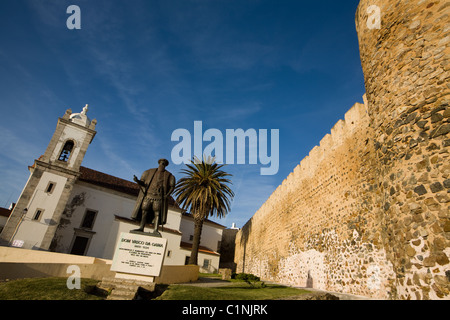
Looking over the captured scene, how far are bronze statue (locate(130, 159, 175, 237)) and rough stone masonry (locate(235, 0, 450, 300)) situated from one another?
5147 mm

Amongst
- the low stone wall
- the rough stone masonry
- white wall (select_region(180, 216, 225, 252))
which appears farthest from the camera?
white wall (select_region(180, 216, 225, 252))

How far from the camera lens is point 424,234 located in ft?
11.1

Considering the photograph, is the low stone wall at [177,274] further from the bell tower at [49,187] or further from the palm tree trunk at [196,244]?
the bell tower at [49,187]

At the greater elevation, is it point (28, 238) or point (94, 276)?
point (28, 238)

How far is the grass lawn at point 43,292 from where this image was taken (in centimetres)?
409

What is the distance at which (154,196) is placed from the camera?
6555 millimetres

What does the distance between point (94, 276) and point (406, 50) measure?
10.2m

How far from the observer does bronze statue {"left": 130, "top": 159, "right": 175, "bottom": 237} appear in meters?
6.50

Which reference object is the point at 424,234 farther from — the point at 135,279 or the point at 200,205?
the point at 200,205

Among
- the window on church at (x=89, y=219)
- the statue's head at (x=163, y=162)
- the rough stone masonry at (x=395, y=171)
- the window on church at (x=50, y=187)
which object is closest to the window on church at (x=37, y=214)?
the window on church at (x=50, y=187)
